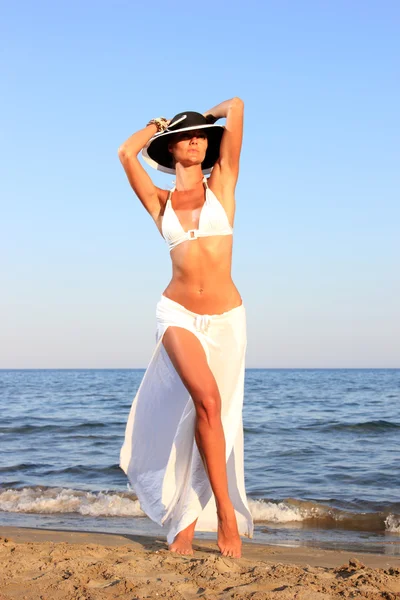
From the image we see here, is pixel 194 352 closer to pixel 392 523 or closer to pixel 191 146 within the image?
pixel 191 146

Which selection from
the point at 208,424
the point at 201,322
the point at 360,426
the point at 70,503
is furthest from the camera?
the point at 360,426

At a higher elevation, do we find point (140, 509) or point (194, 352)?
point (194, 352)

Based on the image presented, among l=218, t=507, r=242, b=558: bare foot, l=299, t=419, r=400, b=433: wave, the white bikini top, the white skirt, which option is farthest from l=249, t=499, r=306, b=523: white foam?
l=299, t=419, r=400, b=433: wave

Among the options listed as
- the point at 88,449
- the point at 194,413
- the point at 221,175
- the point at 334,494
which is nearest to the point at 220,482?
the point at 194,413

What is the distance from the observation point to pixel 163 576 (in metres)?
3.76

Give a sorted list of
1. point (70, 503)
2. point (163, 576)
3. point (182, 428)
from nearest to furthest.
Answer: point (163, 576) → point (182, 428) → point (70, 503)

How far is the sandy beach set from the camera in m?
3.43

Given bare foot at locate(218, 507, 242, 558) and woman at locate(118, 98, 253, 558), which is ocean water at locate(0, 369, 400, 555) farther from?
bare foot at locate(218, 507, 242, 558)

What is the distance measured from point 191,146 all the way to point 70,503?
15.3 ft

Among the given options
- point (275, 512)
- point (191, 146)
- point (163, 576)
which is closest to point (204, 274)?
point (191, 146)

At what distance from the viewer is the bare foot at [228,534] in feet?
14.3

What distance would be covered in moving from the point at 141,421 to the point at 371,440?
357 inches

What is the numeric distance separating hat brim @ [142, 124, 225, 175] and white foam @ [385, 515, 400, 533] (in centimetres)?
398

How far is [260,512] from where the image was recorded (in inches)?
287
